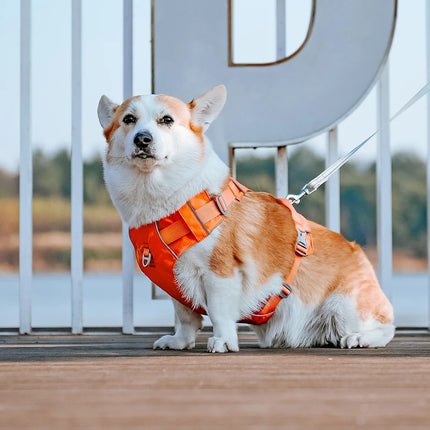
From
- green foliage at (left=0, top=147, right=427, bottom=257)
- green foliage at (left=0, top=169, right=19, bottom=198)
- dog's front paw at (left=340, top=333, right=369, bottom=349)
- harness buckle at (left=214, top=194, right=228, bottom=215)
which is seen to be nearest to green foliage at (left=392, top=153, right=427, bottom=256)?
green foliage at (left=0, top=147, right=427, bottom=257)

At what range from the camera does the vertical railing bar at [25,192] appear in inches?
116

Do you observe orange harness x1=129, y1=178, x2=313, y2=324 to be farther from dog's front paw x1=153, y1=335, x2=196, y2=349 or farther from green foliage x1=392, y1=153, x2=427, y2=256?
green foliage x1=392, y1=153, x2=427, y2=256

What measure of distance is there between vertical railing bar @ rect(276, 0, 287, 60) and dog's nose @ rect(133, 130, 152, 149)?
1.01m

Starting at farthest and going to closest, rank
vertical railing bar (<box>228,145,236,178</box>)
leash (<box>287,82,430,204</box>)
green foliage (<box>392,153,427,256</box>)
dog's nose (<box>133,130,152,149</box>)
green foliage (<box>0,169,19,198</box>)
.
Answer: green foliage (<box>392,153,427,256</box>) < green foliage (<box>0,169,19,198</box>) < vertical railing bar (<box>228,145,236,178</box>) < leash (<box>287,82,430,204</box>) < dog's nose (<box>133,130,152,149</box>)

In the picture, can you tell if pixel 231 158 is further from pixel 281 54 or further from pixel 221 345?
pixel 221 345

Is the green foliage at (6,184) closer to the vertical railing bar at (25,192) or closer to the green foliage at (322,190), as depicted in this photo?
the green foliage at (322,190)

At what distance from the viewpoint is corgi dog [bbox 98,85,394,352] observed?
2273 mm

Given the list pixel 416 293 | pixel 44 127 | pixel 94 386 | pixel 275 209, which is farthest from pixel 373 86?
pixel 44 127

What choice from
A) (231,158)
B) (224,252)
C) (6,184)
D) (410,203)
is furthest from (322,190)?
(224,252)

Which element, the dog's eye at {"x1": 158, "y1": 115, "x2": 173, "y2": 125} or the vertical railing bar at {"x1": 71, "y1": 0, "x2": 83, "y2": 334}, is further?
the vertical railing bar at {"x1": 71, "y1": 0, "x2": 83, "y2": 334}

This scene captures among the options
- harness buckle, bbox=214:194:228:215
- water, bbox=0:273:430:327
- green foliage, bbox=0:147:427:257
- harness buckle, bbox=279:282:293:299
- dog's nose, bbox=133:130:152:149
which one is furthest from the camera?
green foliage, bbox=0:147:427:257

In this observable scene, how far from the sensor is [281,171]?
302cm

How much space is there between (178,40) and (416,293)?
17.6ft

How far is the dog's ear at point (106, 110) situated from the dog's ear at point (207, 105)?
Answer: 0.27m
